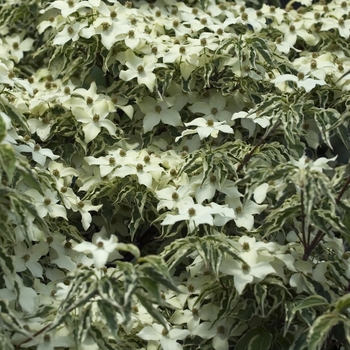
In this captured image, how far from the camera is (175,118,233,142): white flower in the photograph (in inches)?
79.5

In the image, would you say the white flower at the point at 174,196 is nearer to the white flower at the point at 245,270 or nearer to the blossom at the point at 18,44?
the white flower at the point at 245,270

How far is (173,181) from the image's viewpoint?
79.4 inches

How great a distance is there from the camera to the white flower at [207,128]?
202cm

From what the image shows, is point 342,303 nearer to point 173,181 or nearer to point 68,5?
point 173,181

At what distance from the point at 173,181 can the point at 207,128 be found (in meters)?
0.17

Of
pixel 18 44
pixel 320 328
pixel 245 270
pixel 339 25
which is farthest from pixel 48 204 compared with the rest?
pixel 339 25

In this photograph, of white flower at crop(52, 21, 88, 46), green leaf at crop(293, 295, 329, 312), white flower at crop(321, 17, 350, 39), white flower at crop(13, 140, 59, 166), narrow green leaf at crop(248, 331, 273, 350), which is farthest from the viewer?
white flower at crop(321, 17, 350, 39)

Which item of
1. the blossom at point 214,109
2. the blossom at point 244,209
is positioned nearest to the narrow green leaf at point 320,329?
the blossom at point 244,209

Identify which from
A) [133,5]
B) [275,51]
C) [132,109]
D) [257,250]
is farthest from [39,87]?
[257,250]

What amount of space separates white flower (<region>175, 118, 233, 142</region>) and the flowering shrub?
0.02 m

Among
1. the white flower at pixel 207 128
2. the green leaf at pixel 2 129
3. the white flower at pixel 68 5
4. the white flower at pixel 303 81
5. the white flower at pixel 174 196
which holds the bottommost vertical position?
the white flower at pixel 174 196

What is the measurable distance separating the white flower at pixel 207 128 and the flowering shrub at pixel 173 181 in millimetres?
15

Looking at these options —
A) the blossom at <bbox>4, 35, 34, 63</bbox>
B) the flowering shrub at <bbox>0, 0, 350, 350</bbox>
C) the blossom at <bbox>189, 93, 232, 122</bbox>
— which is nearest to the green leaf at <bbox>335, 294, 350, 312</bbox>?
the flowering shrub at <bbox>0, 0, 350, 350</bbox>

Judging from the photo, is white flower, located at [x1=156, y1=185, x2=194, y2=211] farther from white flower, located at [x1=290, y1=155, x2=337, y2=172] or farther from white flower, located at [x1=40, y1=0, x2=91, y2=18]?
white flower, located at [x1=40, y1=0, x2=91, y2=18]
